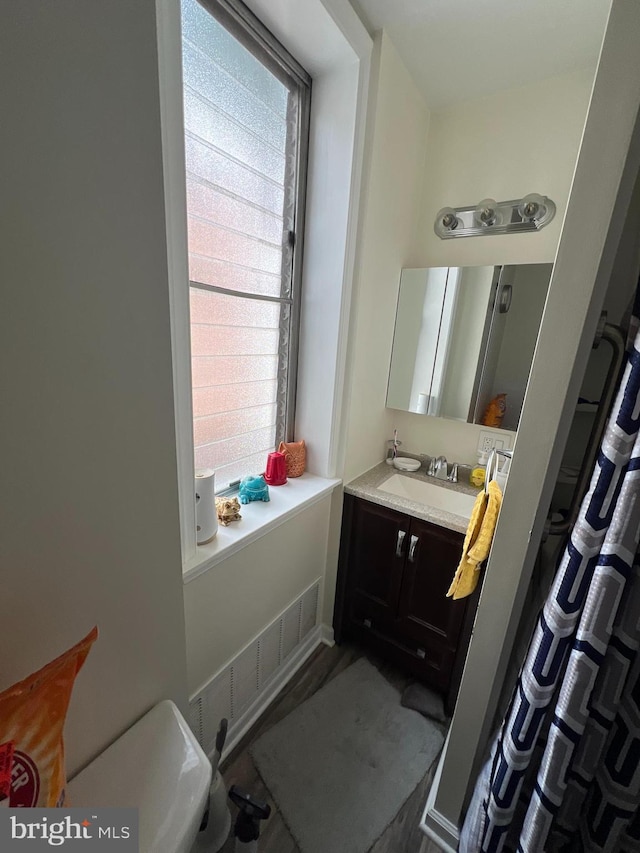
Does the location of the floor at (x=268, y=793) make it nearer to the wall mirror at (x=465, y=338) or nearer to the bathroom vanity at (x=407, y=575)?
the bathroom vanity at (x=407, y=575)

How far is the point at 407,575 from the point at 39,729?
1.28 metres

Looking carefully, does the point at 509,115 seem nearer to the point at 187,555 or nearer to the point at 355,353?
the point at 355,353

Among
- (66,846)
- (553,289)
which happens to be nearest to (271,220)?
(553,289)

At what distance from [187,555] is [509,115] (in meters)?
2.15

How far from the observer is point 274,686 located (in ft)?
4.83

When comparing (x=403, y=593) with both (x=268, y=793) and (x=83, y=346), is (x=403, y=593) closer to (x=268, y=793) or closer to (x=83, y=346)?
(x=268, y=793)

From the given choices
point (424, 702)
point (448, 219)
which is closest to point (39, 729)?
point (424, 702)

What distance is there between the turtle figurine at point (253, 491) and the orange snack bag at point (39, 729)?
79 centimetres

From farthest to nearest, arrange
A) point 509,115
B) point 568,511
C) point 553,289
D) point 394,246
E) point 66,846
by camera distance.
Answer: point 394,246 < point 509,115 < point 568,511 < point 553,289 < point 66,846

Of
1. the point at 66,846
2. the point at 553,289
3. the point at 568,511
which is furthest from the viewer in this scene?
the point at 568,511

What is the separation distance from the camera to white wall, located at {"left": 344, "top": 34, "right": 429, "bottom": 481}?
128 cm

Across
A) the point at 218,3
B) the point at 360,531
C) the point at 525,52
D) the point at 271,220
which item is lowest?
the point at 360,531

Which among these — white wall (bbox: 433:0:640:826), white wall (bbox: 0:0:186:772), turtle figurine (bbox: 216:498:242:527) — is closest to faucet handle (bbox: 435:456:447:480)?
white wall (bbox: 433:0:640:826)

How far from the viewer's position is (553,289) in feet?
2.24
